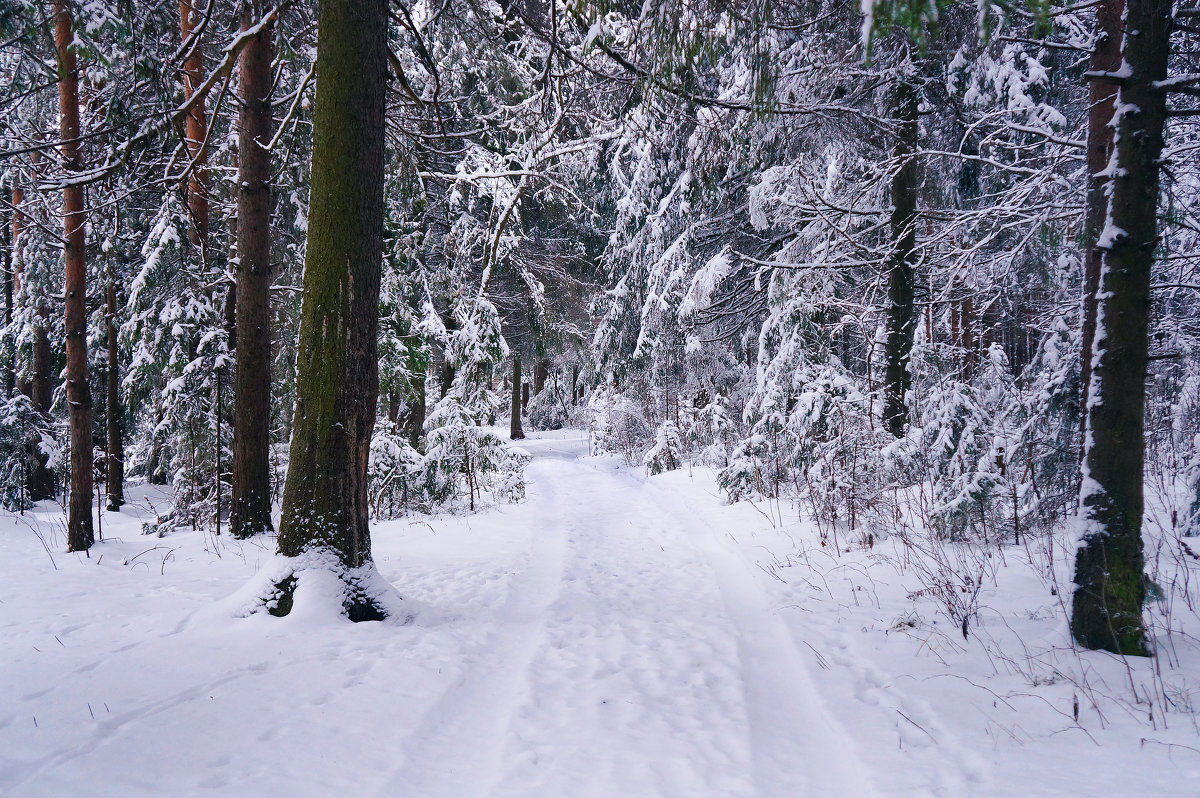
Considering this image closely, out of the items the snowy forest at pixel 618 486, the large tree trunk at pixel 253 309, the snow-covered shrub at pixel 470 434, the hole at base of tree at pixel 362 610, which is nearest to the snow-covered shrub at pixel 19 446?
the snowy forest at pixel 618 486

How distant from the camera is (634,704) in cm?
328

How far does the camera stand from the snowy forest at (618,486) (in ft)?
9.34

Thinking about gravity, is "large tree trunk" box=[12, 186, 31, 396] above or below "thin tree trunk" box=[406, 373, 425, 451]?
above

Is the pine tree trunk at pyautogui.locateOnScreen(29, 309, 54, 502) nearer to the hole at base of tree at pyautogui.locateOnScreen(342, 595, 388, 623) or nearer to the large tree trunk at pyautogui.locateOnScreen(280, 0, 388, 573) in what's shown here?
the large tree trunk at pyautogui.locateOnScreen(280, 0, 388, 573)

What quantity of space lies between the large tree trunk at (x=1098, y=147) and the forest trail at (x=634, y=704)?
8.62 feet

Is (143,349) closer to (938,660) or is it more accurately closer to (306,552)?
(306,552)

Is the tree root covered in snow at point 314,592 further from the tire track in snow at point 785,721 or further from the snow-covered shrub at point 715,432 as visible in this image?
the snow-covered shrub at point 715,432

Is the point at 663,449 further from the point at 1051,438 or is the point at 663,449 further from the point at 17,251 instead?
the point at 17,251

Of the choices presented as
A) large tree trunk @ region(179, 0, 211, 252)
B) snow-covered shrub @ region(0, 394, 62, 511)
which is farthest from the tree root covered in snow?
snow-covered shrub @ region(0, 394, 62, 511)

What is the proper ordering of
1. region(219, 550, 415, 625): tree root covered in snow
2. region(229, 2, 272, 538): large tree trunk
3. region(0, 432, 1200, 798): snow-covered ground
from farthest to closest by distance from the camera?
1. region(229, 2, 272, 538): large tree trunk
2. region(219, 550, 415, 625): tree root covered in snow
3. region(0, 432, 1200, 798): snow-covered ground

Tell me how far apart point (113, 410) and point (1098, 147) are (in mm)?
15984

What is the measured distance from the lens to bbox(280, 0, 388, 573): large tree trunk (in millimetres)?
4191

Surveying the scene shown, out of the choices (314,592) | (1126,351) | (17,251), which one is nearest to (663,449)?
(314,592)

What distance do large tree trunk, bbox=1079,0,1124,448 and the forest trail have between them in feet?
8.62
